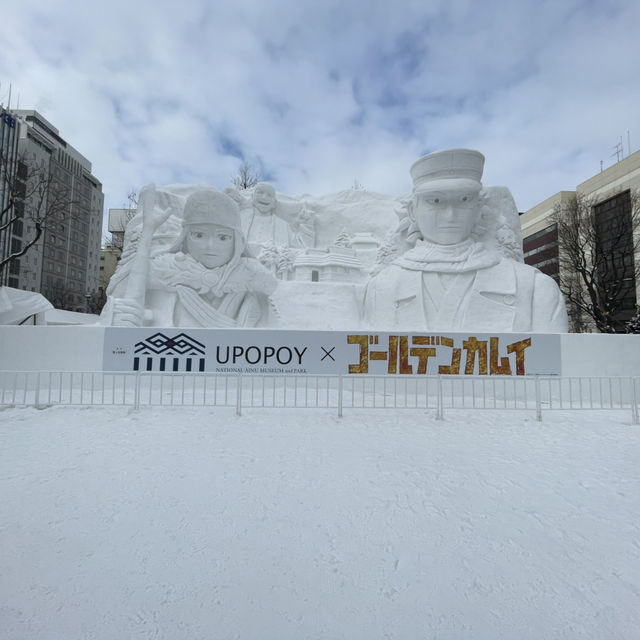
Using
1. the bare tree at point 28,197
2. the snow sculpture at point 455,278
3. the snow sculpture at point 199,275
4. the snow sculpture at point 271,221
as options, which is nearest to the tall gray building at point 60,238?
the bare tree at point 28,197

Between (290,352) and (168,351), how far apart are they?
221 centimetres

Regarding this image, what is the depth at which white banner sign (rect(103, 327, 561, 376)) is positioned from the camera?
8.00 meters

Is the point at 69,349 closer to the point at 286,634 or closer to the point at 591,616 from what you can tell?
the point at 286,634

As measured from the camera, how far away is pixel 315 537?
2652 mm

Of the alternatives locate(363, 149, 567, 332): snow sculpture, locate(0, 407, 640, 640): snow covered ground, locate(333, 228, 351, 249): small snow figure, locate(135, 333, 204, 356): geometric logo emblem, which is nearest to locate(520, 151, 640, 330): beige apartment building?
locate(363, 149, 567, 332): snow sculpture

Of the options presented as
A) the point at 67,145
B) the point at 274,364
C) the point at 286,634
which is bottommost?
the point at 286,634

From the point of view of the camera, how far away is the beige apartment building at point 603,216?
19938mm

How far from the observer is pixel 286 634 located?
1836mm

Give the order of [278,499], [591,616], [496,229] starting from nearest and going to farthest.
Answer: [591,616]
[278,499]
[496,229]

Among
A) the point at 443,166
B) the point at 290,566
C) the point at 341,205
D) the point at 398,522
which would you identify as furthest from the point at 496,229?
the point at 290,566

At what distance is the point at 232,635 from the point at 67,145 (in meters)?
54.4

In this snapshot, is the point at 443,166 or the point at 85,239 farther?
the point at 85,239

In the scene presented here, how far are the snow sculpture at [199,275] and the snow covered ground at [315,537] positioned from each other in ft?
14.2

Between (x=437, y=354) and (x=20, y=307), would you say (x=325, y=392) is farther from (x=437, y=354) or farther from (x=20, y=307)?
(x=20, y=307)
